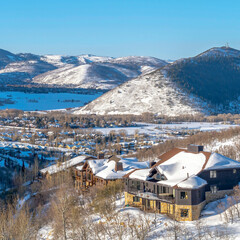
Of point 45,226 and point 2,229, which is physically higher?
point 2,229

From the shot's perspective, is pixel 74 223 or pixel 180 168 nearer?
pixel 74 223

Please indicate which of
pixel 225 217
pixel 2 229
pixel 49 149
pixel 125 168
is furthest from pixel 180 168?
pixel 49 149

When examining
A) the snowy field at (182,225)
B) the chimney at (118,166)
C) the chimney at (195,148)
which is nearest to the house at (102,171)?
the chimney at (118,166)

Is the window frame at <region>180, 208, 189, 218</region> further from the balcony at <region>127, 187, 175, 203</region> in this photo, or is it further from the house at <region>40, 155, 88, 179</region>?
the house at <region>40, 155, 88, 179</region>

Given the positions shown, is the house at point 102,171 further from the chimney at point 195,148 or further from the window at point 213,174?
the window at point 213,174

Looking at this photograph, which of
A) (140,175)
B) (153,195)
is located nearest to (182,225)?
(153,195)

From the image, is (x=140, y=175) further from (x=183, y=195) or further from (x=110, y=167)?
(x=110, y=167)

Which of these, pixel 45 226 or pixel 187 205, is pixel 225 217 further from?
pixel 45 226
